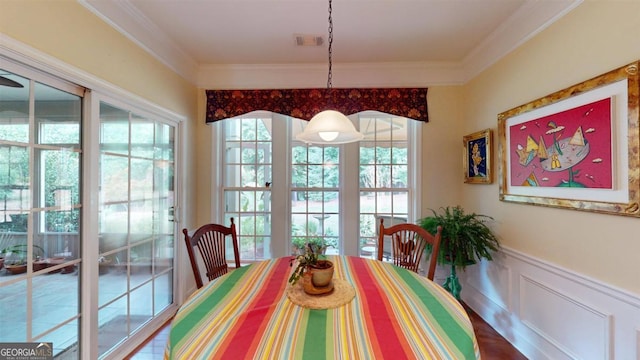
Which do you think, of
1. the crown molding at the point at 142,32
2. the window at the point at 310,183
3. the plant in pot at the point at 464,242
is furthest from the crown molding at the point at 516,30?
the crown molding at the point at 142,32

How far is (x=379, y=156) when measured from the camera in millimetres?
3158

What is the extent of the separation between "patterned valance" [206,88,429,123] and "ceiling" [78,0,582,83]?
326mm

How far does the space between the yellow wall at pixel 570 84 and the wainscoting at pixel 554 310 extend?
93 mm

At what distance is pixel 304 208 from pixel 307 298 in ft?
6.33

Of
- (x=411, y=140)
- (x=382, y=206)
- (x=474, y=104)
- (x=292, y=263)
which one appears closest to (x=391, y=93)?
(x=411, y=140)

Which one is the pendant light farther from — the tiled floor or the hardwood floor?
the hardwood floor

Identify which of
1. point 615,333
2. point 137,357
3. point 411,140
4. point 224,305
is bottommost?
point 137,357

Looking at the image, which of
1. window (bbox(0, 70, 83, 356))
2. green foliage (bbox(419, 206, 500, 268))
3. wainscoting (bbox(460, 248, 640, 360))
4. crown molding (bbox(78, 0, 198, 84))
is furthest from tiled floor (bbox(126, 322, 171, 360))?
wainscoting (bbox(460, 248, 640, 360))

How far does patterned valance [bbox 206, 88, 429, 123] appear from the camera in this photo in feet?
9.71

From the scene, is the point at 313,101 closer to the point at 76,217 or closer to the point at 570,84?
the point at 570,84

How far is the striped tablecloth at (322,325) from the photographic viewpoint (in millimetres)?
A: 882

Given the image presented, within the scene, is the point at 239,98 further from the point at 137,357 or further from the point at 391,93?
the point at 137,357

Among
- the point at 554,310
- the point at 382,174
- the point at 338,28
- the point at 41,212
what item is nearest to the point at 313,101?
the point at 338,28

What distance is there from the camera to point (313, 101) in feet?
9.87
